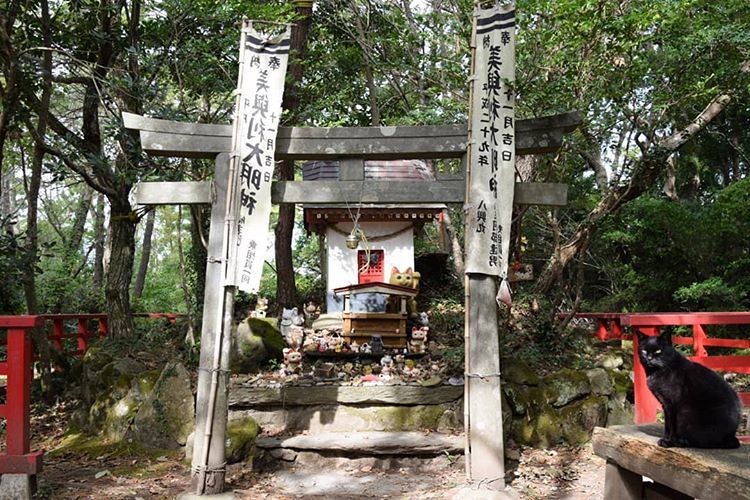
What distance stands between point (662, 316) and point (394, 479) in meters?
3.36

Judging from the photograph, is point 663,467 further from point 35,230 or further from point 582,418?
point 35,230

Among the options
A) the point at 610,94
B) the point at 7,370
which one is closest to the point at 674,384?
the point at 7,370

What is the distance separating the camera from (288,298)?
37.9 ft

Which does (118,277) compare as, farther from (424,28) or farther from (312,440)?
(424,28)

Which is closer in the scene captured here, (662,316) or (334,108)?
(662,316)

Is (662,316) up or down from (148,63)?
down

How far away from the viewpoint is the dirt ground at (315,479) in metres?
5.59

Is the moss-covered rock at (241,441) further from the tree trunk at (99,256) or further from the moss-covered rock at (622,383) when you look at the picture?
the tree trunk at (99,256)

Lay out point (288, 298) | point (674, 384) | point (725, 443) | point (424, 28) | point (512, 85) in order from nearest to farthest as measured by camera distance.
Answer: point (725, 443), point (674, 384), point (512, 85), point (424, 28), point (288, 298)

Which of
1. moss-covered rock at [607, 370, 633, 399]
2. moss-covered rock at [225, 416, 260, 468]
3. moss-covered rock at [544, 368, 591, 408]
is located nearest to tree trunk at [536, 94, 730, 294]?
moss-covered rock at [607, 370, 633, 399]

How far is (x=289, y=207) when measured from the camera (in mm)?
11750

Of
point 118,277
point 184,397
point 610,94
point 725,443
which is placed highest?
point 610,94

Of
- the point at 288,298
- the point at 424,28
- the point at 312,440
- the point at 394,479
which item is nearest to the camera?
the point at 394,479

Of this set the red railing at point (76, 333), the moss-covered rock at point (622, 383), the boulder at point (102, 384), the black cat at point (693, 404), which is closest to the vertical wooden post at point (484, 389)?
the black cat at point (693, 404)
